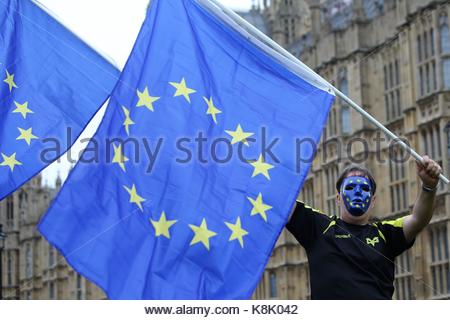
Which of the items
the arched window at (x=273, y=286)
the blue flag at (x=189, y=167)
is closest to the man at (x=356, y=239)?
the blue flag at (x=189, y=167)

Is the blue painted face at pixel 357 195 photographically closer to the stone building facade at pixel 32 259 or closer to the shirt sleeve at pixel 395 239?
the shirt sleeve at pixel 395 239

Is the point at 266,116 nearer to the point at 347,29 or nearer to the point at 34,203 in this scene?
the point at 347,29

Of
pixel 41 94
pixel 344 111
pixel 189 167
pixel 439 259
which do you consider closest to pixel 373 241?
pixel 189 167

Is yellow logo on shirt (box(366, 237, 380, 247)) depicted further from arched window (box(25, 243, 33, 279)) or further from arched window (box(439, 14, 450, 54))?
arched window (box(25, 243, 33, 279))

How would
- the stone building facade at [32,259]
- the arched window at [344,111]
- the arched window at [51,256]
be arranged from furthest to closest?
1. the arched window at [51,256]
2. the stone building facade at [32,259]
3. the arched window at [344,111]

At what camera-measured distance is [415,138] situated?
29.3 meters

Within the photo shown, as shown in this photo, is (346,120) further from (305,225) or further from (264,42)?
(305,225)

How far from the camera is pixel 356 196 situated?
612 centimetres

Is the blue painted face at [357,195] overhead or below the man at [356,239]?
overhead

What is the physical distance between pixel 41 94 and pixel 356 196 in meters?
5.00

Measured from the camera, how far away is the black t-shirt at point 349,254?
5.84 m

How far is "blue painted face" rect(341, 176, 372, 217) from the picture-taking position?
609cm

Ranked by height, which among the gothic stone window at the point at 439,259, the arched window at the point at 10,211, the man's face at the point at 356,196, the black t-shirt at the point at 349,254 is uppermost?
the arched window at the point at 10,211

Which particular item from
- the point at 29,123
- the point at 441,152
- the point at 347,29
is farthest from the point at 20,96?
the point at 347,29
